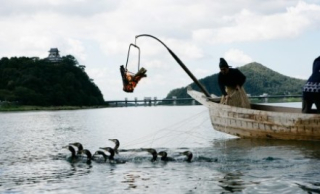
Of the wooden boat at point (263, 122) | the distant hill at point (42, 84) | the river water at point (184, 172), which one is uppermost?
the distant hill at point (42, 84)

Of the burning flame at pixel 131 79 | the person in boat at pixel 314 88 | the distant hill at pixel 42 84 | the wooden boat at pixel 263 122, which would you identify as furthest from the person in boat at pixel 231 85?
the distant hill at pixel 42 84

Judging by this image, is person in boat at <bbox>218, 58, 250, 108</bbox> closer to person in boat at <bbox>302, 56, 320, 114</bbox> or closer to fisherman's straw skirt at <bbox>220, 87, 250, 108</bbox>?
fisherman's straw skirt at <bbox>220, 87, 250, 108</bbox>

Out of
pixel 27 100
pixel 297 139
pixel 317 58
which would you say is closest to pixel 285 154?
pixel 297 139

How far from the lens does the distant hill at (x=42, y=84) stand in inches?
5861

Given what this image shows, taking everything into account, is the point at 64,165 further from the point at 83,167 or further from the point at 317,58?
the point at 317,58

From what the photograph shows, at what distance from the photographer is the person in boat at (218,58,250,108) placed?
24005 millimetres

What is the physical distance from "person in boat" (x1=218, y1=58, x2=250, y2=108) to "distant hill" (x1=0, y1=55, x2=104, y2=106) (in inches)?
4972

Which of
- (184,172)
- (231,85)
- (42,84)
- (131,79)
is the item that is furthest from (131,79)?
(42,84)

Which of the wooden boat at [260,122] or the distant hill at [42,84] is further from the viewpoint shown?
the distant hill at [42,84]

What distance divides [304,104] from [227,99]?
367 cm

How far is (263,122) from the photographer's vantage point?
78.3 ft

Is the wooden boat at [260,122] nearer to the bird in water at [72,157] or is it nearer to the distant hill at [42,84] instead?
the bird in water at [72,157]

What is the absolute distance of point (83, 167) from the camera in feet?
62.6

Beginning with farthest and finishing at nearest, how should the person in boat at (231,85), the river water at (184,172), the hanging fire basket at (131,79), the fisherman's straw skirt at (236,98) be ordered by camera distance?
the fisherman's straw skirt at (236,98)
the person in boat at (231,85)
the hanging fire basket at (131,79)
the river water at (184,172)
